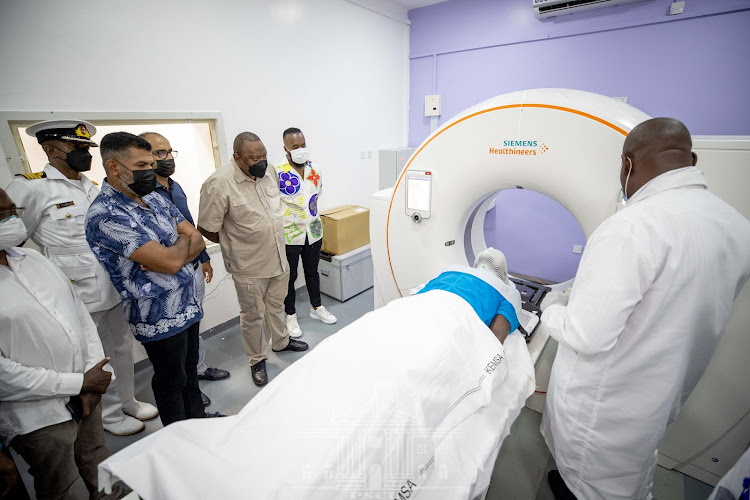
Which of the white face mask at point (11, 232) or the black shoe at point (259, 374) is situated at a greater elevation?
the white face mask at point (11, 232)

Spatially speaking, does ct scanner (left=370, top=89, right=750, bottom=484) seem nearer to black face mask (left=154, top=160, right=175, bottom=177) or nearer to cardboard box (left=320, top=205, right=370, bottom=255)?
black face mask (left=154, top=160, right=175, bottom=177)

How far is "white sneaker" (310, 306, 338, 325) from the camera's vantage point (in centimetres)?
289

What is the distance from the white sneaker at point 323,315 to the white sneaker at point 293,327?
0.20 m

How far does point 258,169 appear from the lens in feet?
6.47

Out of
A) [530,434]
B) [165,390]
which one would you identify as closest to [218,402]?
[165,390]

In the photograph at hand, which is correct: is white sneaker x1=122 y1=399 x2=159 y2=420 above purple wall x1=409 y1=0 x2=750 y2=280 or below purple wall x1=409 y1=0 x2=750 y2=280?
below

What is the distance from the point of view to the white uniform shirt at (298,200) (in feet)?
8.06

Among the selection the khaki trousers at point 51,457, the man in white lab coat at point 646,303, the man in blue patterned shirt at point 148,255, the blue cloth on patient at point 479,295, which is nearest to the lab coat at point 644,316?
the man in white lab coat at point 646,303

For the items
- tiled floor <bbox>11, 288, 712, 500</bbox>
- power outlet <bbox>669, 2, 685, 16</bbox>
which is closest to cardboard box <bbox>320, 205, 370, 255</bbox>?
tiled floor <bbox>11, 288, 712, 500</bbox>

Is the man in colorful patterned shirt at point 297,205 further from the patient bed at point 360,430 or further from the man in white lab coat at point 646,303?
the man in white lab coat at point 646,303

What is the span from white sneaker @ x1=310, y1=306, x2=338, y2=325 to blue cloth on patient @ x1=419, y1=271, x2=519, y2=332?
1528 millimetres

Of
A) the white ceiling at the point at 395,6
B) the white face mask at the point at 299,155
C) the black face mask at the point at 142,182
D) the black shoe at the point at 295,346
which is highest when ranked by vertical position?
the white ceiling at the point at 395,6

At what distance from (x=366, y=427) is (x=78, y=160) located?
5.77 feet

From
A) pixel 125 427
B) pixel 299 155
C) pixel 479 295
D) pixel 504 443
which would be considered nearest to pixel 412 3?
pixel 299 155
